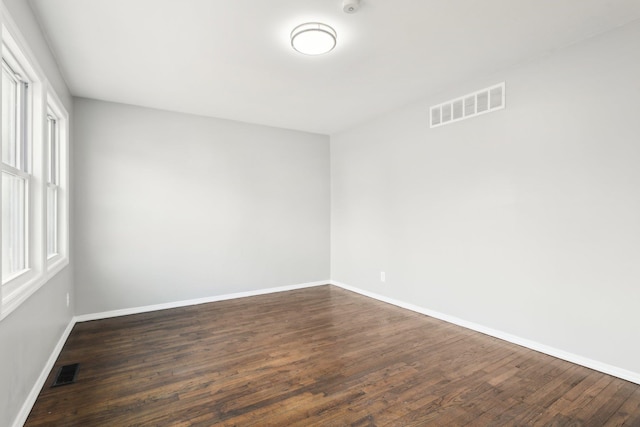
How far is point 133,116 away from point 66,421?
3.40 meters

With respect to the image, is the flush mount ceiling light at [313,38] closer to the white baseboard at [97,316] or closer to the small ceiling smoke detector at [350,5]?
the small ceiling smoke detector at [350,5]

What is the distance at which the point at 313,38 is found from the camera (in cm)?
249

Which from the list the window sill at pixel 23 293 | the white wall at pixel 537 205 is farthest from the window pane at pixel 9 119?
the white wall at pixel 537 205

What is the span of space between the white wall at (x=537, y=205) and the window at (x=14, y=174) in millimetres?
3811

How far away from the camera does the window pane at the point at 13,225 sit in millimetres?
2061

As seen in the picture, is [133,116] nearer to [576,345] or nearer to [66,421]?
[66,421]

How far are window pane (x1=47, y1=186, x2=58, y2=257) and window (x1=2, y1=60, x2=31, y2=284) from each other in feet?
2.78

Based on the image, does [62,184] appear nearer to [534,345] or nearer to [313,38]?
[313,38]

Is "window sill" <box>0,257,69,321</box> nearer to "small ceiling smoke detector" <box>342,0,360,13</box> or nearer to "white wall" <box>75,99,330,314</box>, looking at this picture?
"white wall" <box>75,99,330,314</box>

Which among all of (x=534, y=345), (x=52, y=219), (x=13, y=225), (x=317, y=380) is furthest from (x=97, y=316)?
(x=534, y=345)

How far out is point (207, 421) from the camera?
1.97 meters

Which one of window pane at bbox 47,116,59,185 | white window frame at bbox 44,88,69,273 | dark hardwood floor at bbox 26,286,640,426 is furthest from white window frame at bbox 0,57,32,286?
dark hardwood floor at bbox 26,286,640,426

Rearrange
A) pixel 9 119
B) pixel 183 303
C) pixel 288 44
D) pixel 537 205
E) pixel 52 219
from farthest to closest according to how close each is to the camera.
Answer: pixel 183 303 < pixel 52 219 < pixel 537 205 < pixel 288 44 < pixel 9 119

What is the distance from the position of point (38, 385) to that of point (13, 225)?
3.74 ft
